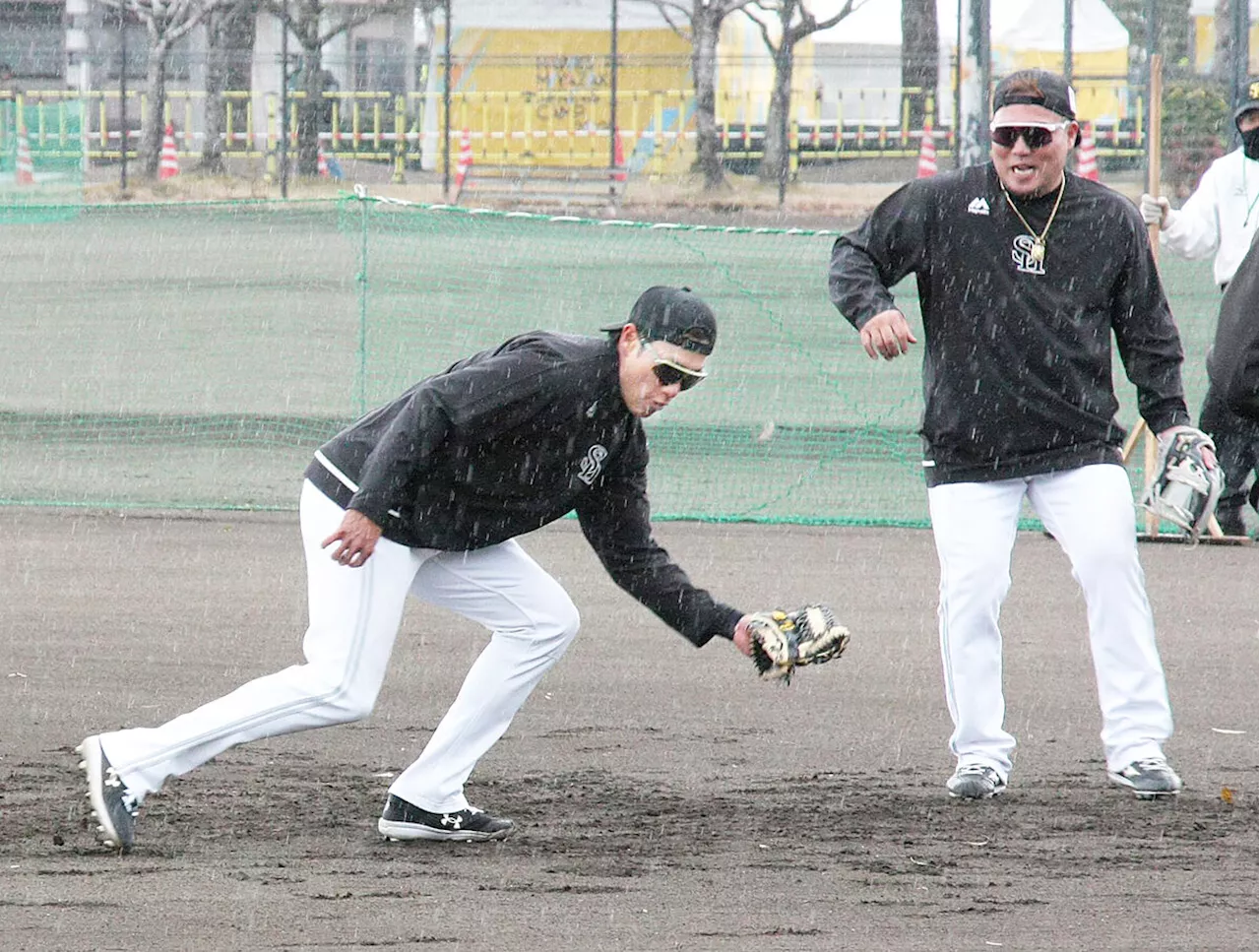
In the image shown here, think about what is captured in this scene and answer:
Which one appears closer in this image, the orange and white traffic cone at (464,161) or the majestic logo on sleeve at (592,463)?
the majestic logo on sleeve at (592,463)

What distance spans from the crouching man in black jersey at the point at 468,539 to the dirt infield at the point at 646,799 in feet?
0.97

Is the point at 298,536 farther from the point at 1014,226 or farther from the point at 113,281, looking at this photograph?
the point at 113,281

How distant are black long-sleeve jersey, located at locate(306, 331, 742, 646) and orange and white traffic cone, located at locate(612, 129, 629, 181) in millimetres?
23713

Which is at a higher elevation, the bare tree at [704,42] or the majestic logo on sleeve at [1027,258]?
the bare tree at [704,42]

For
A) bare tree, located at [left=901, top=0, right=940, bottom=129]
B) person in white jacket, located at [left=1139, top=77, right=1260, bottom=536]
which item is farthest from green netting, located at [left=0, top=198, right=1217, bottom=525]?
bare tree, located at [left=901, top=0, right=940, bottom=129]

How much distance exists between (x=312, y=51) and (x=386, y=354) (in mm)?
14700

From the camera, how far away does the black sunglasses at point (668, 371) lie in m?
5.20

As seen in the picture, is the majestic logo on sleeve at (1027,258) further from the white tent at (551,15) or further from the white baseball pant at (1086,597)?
the white tent at (551,15)

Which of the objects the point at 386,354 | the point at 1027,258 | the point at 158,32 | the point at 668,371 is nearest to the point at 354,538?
the point at 668,371

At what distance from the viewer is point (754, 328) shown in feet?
59.6

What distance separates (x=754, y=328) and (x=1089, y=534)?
474 inches

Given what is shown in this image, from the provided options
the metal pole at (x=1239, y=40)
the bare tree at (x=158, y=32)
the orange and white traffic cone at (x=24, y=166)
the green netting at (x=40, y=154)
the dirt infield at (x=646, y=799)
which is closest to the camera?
the dirt infield at (x=646, y=799)

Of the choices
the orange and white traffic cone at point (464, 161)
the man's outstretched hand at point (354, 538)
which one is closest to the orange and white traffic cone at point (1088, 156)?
the orange and white traffic cone at point (464, 161)

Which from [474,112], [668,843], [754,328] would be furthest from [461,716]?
[474,112]
